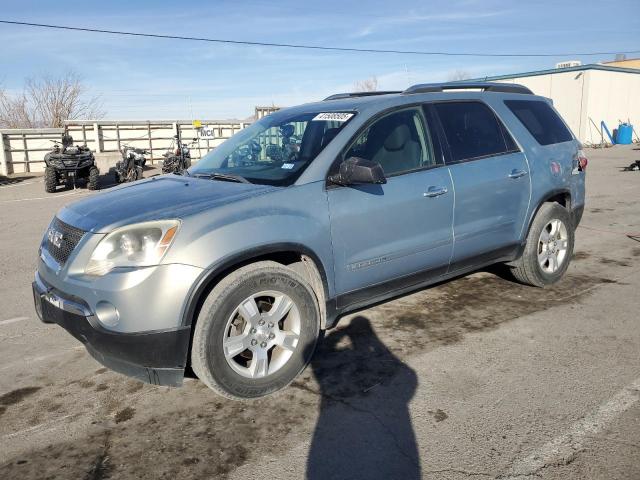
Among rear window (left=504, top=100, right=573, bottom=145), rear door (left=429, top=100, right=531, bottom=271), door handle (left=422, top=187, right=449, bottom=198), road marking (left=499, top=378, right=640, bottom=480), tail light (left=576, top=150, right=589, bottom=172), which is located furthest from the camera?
tail light (left=576, top=150, right=589, bottom=172)

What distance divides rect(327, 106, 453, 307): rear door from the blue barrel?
103 ft

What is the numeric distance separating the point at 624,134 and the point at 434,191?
3185cm

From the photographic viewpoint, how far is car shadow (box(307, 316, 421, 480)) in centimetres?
253

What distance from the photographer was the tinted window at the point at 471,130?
418 centimetres

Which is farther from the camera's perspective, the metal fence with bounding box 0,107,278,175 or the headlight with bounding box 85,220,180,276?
the metal fence with bounding box 0,107,278,175

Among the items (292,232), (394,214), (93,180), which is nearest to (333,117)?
(394,214)

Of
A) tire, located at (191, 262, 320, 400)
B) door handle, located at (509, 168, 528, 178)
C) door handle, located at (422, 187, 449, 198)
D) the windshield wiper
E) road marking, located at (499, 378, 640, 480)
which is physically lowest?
road marking, located at (499, 378, 640, 480)

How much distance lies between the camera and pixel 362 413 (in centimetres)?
296

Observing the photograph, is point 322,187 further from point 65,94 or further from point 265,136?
point 65,94

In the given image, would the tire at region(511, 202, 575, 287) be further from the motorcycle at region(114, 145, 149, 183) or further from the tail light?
the motorcycle at region(114, 145, 149, 183)

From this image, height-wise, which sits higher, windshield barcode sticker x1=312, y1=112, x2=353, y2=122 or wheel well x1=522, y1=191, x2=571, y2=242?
windshield barcode sticker x1=312, y1=112, x2=353, y2=122

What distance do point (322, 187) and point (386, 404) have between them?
137 centimetres

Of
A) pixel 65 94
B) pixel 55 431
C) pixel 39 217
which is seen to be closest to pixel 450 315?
pixel 55 431

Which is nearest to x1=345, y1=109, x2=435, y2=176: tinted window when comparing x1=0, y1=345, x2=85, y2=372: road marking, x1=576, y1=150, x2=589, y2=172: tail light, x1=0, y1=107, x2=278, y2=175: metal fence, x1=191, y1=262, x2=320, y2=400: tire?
x1=191, y1=262, x2=320, y2=400: tire
